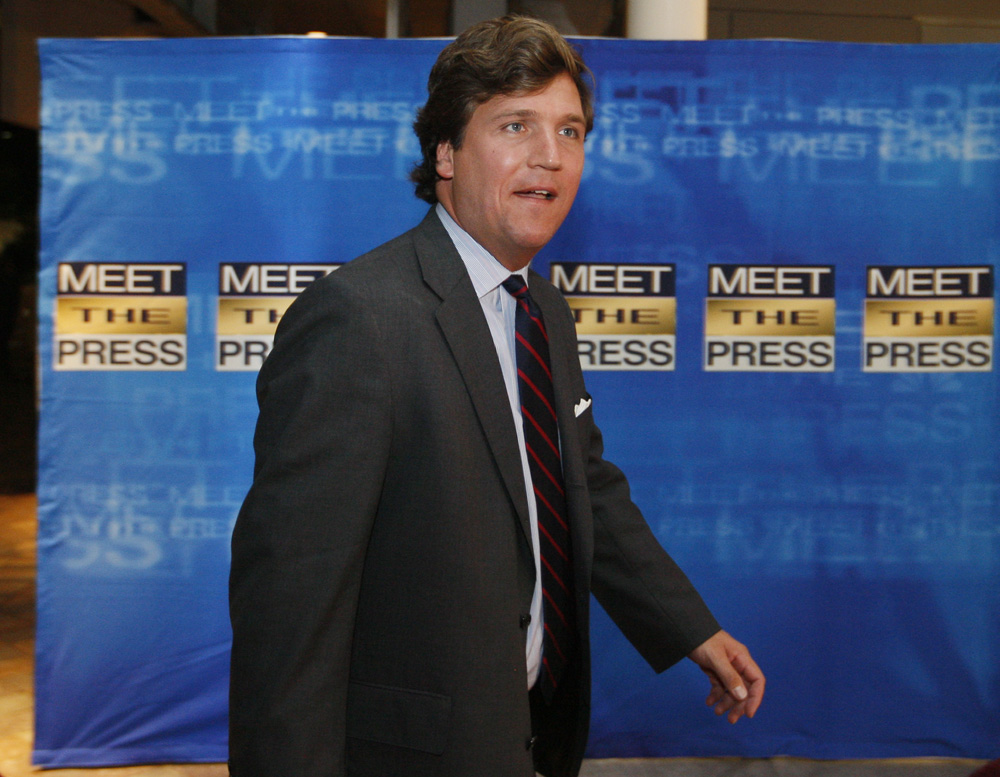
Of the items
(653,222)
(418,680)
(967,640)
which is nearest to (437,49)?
(653,222)

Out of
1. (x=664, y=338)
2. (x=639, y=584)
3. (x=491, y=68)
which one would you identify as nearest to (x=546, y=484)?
(x=639, y=584)

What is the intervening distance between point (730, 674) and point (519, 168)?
2.95ft

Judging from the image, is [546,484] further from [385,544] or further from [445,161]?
[445,161]

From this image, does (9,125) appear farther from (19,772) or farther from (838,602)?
(838,602)

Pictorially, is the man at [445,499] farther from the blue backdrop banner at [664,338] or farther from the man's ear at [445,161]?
the blue backdrop banner at [664,338]

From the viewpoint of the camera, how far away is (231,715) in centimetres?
116

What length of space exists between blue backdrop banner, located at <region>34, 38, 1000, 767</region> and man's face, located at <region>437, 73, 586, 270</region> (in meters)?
1.59

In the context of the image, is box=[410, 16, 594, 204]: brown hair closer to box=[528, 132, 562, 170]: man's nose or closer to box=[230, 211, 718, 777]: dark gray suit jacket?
box=[528, 132, 562, 170]: man's nose

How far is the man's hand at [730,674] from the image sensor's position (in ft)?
5.00

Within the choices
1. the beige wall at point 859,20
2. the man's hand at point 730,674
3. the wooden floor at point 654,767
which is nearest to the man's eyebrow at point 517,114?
the man's hand at point 730,674

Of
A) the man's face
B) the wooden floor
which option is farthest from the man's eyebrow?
the wooden floor

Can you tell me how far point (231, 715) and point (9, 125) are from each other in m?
12.1

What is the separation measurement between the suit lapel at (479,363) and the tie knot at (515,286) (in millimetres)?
127

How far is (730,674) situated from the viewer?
5.02 ft
